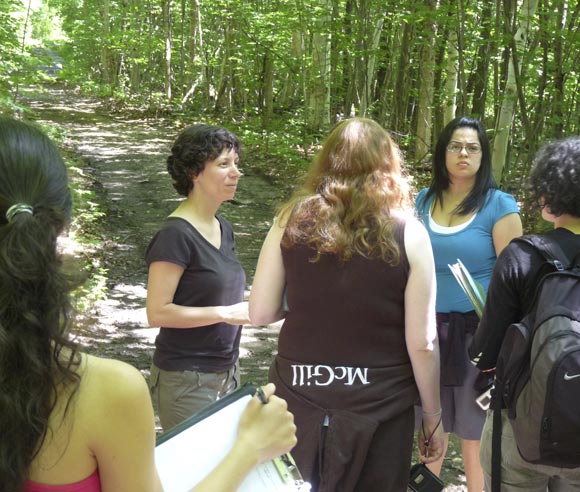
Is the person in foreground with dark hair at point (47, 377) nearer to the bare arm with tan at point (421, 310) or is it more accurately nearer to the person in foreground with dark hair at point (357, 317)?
the person in foreground with dark hair at point (357, 317)

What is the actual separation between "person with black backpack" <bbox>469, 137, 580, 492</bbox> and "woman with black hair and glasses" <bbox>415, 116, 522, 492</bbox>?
72 centimetres

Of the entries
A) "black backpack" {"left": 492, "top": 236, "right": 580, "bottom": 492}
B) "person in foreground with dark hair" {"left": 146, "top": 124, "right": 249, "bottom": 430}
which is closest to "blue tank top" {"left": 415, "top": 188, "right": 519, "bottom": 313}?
"black backpack" {"left": 492, "top": 236, "right": 580, "bottom": 492}

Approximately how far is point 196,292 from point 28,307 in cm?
192

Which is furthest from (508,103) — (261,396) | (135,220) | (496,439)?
(261,396)

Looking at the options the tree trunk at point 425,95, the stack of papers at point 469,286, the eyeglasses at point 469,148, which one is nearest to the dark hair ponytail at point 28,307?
the stack of papers at point 469,286

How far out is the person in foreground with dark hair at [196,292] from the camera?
10.3ft

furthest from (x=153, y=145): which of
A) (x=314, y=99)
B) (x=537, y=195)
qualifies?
(x=537, y=195)

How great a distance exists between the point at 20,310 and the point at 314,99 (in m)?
16.5

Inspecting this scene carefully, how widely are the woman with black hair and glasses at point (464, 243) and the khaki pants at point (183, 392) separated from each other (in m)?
1.27

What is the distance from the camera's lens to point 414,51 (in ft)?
60.5

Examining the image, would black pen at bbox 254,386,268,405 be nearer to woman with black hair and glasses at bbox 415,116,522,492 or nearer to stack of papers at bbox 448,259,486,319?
stack of papers at bbox 448,259,486,319

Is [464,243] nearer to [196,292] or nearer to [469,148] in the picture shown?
[469,148]

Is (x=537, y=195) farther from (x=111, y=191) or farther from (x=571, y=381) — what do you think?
(x=111, y=191)

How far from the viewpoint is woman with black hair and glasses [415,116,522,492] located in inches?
145
